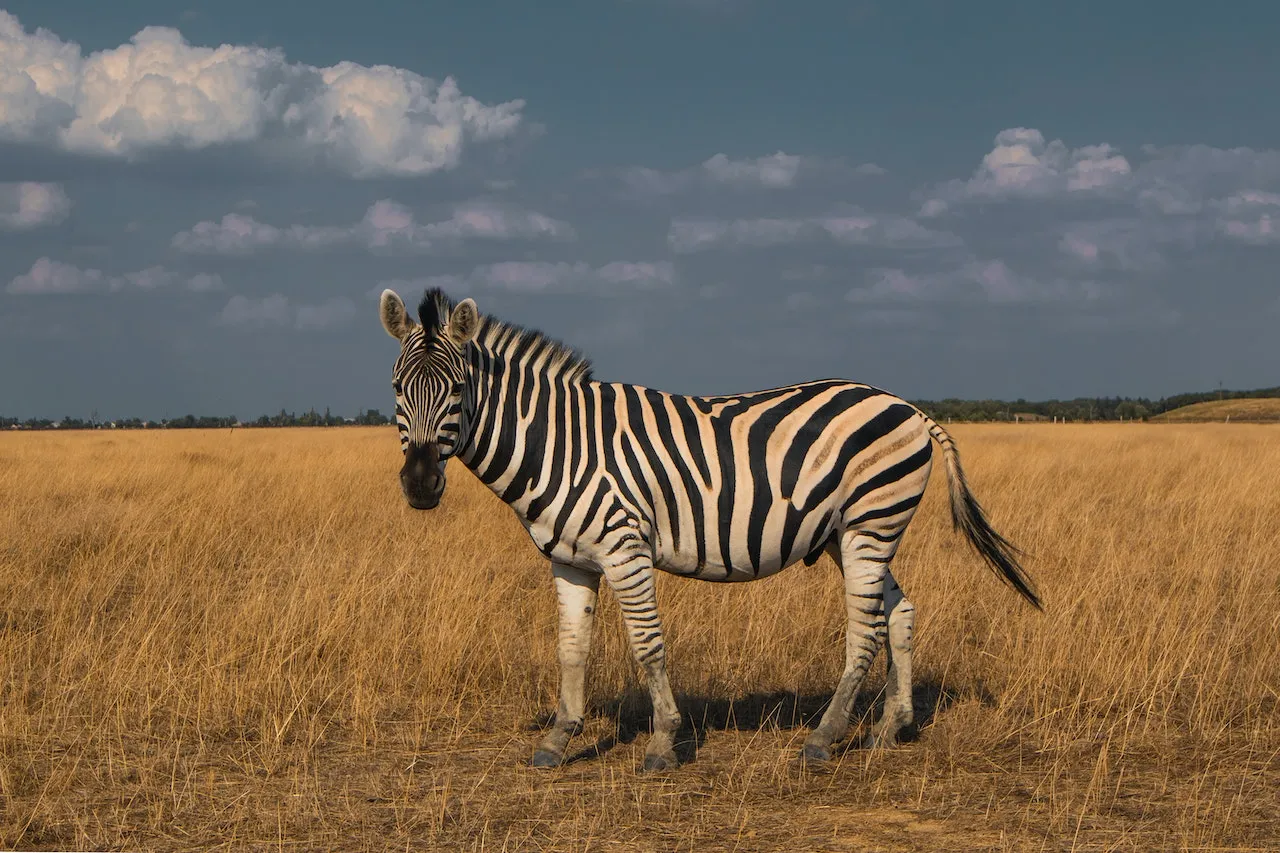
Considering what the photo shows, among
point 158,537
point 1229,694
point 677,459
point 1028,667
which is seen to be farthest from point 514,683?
point 158,537

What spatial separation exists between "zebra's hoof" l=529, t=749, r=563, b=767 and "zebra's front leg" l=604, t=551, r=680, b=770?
0.51 meters

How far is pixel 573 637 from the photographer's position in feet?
20.6

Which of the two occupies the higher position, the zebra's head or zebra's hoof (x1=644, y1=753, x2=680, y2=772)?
the zebra's head

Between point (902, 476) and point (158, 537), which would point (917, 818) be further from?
point (158, 537)

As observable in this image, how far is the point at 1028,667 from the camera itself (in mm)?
7539

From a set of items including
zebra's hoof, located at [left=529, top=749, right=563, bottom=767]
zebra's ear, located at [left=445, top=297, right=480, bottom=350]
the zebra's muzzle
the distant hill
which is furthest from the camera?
the distant hill

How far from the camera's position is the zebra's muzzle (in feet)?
17.9

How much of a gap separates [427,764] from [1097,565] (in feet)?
26.9

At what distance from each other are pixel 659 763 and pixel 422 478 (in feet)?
6.72

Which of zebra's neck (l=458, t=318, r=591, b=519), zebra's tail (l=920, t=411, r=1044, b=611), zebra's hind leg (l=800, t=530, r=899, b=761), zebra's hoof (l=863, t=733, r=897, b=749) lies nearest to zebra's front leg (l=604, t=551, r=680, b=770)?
zebra's neck (l=458, t=318, r=591, b=519)

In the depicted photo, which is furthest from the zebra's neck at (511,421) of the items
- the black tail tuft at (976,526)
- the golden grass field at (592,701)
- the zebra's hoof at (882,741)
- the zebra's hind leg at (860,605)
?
the black tail tuft at (976,526)

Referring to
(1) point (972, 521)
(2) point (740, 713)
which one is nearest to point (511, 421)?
(2) point (740, 713)

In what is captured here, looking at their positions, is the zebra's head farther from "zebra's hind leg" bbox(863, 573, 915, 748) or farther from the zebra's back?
"zebra's hind leg" bbox(863, 573, 915, 748)

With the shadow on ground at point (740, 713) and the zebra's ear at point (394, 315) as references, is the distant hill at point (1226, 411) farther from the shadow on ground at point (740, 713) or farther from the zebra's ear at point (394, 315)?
the zebra's ear at point (394, 315)
